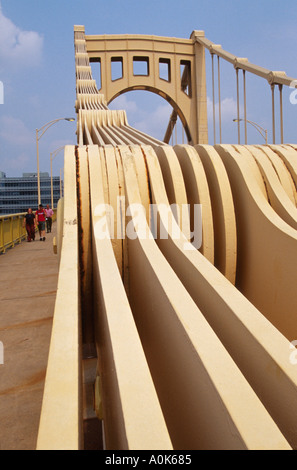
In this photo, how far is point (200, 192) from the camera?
10.5ft

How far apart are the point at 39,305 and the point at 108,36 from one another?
90.5ft

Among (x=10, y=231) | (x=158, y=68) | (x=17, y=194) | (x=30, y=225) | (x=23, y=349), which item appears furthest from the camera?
(x=17, y=194)

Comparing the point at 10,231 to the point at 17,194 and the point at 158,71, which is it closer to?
the point at 158,71

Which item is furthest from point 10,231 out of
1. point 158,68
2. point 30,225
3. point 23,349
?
point 158,68

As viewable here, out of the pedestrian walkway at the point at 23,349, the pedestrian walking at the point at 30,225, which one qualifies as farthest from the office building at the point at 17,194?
the pedestrian walkway at the point at 23,349

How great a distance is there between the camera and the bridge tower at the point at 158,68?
28.2 metres

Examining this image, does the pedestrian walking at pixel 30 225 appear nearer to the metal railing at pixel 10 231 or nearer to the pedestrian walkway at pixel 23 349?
the metal railing at pixel 10 231

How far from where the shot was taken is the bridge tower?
2819cm

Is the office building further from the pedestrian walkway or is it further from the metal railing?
the pedestrian walkway

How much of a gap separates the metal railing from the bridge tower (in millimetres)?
18736

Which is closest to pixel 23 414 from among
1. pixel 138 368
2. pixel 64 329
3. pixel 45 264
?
pixel 64 329

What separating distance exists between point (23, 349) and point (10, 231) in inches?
335

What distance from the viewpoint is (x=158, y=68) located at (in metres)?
29.7

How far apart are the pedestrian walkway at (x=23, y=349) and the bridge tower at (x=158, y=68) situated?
24.9 m
